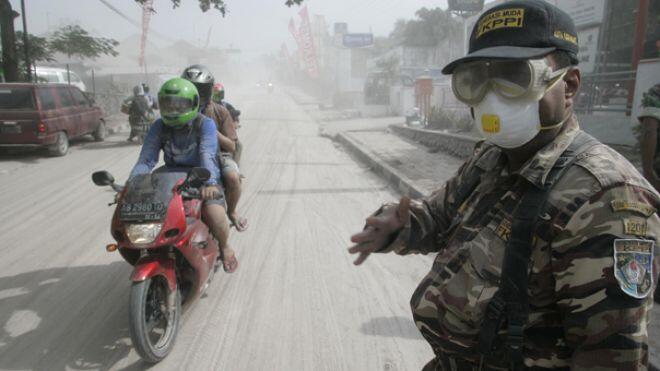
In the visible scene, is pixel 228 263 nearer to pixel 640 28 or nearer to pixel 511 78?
pixel 511 78

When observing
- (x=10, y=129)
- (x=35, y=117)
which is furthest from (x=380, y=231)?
(x=10, y=129)

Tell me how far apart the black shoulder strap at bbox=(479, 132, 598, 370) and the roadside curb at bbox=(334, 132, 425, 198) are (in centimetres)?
550

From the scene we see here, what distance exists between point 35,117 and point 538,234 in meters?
11.5

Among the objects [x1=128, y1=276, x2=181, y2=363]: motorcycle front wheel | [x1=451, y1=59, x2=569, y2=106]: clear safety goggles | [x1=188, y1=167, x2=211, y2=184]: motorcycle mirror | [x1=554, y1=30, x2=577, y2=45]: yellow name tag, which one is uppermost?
[x1=554, y1=30, x2=577, y2=45]: yellow name tag

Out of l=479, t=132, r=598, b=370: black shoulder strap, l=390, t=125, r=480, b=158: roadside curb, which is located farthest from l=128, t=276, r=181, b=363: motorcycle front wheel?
l=390, t=125, r=480, b=158: roadside curb

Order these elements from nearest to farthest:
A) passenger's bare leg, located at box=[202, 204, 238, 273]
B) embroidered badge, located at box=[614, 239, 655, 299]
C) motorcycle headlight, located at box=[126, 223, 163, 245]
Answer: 1. embroidered badge, located at box=[614, 239, 655, 299]
2. motorcycle headlight, located at box=[126, 223, 163, 245]
3. passenger's bare leg, located at box=[202, 204, 238, 273]

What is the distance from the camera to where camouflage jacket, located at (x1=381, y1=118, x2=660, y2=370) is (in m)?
0.99

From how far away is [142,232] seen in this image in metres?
2.94

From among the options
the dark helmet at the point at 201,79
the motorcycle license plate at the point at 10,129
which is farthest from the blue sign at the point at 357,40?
the dark helmet at the point at 201,79

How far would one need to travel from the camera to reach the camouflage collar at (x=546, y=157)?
3.73 feet

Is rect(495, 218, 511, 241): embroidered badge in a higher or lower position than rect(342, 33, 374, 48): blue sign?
lower

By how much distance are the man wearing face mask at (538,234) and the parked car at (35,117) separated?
11.2 m

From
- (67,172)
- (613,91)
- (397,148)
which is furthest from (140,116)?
(613,91)

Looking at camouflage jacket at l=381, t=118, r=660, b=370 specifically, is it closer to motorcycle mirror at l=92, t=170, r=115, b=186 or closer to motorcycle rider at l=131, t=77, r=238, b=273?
motorcycle rider at l=131, t=77, r=238, b=273
